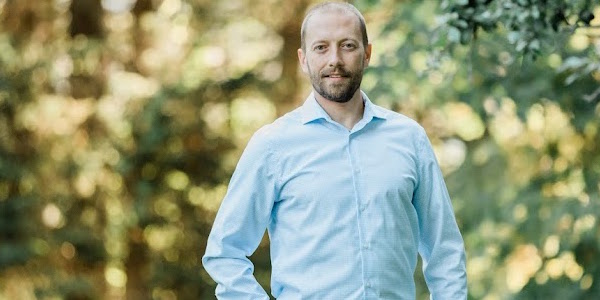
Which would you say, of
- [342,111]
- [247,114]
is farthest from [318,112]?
[247,114]

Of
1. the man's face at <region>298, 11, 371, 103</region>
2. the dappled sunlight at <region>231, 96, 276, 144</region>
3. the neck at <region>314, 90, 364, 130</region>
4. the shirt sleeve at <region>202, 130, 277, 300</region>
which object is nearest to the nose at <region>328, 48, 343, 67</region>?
the man's face at <region>298, 11, 371, 103</region>

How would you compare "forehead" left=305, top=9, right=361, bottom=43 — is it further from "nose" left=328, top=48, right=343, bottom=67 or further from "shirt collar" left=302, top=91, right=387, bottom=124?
"shirt collar" left=302, top=91, right=387, bottom=124

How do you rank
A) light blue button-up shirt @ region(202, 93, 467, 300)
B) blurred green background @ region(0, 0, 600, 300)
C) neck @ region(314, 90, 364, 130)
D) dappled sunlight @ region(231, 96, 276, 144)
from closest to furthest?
light blue button-up shirt @ region(202, 93, 467, 300) → neck @ region(314, 90, 364, 130) → blurred green background @ region(0, 0, 600, 300) → dappled sunlight @ region(231, 96, 276, 144)

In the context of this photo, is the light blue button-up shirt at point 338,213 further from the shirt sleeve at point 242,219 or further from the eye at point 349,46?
the eye at point 349,46

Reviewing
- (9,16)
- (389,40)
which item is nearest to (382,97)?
(389,40)

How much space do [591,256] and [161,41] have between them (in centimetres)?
641

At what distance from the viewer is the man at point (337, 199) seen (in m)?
2.70

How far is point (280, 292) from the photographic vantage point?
2820 mm

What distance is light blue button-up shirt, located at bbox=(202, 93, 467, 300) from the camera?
270 cm

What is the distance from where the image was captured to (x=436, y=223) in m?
2.87

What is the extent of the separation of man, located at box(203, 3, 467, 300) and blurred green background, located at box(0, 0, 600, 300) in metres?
5.48

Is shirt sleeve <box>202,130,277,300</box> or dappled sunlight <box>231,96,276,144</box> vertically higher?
shirt sleeve <box>202,130,277,300</box>

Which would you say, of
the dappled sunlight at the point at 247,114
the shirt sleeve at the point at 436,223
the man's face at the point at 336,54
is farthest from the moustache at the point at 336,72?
the dappled sunlight at the point at 247,114

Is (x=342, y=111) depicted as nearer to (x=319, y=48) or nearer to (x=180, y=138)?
(x=319, y=48)
